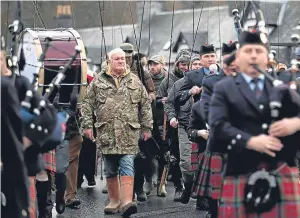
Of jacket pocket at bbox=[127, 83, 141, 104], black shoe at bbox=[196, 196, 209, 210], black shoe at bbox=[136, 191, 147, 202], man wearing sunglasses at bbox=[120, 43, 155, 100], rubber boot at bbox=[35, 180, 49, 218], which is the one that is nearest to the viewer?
rubber boot at bbox=[35, 180, 49, 218]

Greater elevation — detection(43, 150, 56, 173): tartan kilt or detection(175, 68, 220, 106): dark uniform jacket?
detection(175, 68, 220, 106): dark uniform jacket

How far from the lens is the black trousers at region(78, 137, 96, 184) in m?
11.5

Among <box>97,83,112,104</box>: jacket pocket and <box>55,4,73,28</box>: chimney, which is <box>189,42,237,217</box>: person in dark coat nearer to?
<box>97,83,112,104</box>: jacket pocket

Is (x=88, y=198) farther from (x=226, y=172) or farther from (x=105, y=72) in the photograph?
(x=226, y=172)

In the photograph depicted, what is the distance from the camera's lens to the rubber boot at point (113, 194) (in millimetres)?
9031

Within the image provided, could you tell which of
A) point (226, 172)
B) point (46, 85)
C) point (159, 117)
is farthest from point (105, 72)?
point (226, 172)

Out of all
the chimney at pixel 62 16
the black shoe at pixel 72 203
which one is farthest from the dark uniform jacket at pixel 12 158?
the chimney at pixel 62 16

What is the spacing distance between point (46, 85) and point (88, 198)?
2786 millimetres

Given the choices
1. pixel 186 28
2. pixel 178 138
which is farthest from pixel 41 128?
pixel 186 28

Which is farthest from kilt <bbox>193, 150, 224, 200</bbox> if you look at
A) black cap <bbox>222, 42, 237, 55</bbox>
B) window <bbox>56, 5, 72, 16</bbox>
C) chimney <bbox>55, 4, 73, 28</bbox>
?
window <bbox>56, 5, 72, 16</bbox>

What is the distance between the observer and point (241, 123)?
5500 mm

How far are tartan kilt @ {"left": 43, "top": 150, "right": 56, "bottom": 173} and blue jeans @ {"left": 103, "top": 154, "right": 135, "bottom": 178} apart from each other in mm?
692

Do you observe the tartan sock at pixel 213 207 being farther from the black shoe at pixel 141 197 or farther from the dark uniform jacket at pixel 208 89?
the black shoe at pixel 141 197

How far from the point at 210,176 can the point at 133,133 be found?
1408mm
